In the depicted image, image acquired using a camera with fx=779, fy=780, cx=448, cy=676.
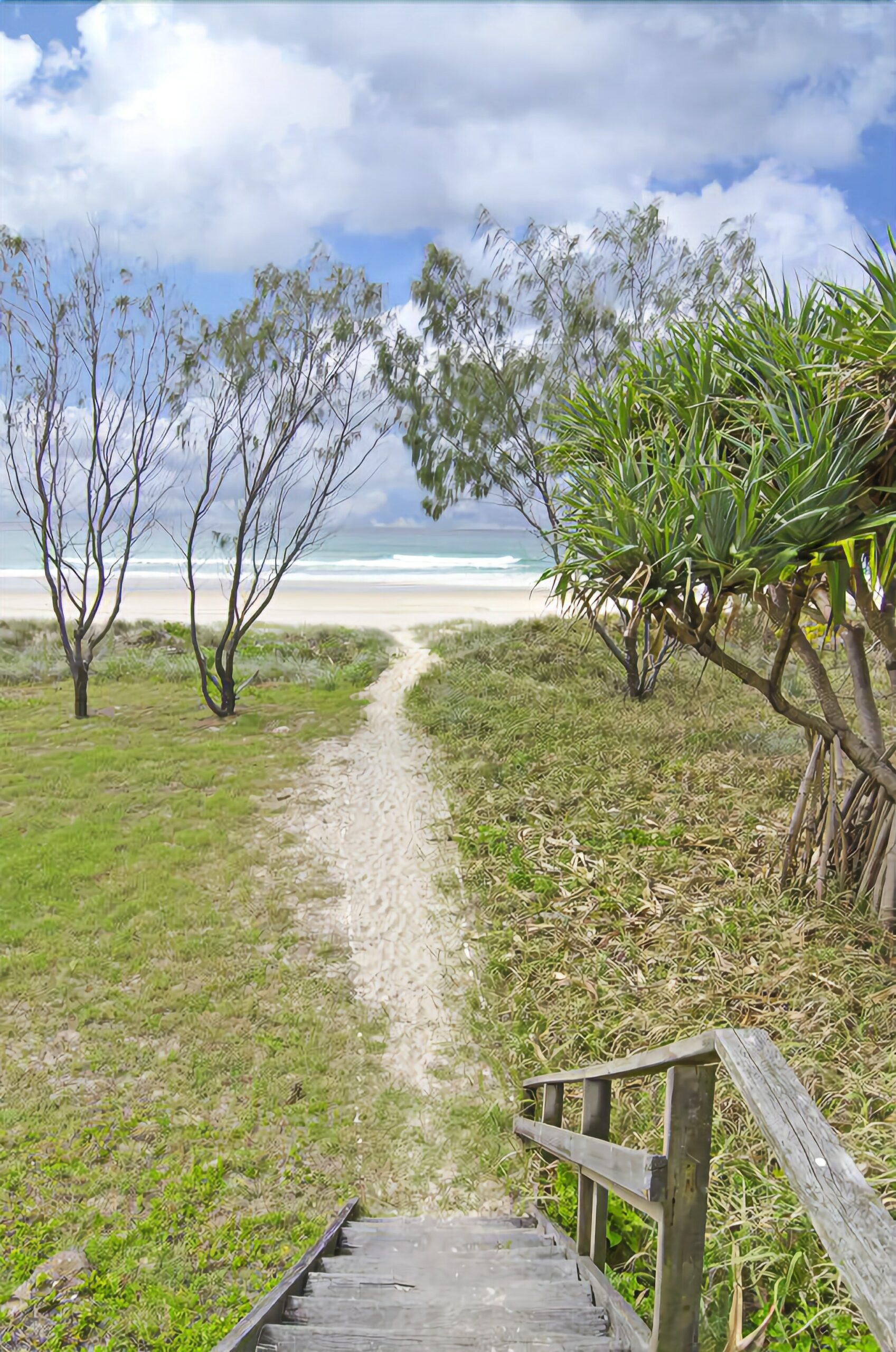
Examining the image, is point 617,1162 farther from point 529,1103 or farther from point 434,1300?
point 529,1103

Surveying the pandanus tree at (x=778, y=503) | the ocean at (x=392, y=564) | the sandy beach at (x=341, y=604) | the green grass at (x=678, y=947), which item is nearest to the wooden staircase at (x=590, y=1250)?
the green grass at (x=678, y=947)

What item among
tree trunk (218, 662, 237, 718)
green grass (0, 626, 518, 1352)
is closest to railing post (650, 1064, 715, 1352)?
green grass (0, 626, 518, 1352)

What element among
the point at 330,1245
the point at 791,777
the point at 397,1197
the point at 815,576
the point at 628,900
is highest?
the point at 815,576

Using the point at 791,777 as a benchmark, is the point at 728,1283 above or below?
below

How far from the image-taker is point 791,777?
7.03 m

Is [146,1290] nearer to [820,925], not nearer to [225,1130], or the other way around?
[225,1130]

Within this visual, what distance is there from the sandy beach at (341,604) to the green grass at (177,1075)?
43.4 feet

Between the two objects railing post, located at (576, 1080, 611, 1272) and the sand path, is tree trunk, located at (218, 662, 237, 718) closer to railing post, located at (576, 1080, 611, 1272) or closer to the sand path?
the sand path

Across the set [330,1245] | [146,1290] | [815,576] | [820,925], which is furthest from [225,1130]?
[815,576]

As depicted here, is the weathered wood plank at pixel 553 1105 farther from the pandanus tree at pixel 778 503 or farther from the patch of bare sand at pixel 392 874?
the pandanus tree at pixel 778 503

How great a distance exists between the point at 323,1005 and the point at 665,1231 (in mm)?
3575

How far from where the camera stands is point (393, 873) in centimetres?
664

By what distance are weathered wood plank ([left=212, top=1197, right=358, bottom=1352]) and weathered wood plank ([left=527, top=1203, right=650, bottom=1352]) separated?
823 millimetres

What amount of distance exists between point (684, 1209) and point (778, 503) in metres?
2.90
